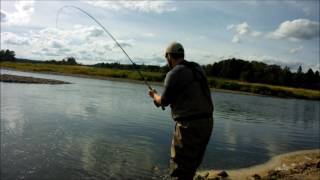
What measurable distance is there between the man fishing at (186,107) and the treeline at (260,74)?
14475 cm

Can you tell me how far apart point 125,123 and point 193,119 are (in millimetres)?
23913

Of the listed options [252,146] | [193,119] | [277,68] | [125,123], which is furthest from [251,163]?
[277,68]

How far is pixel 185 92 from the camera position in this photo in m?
6.61

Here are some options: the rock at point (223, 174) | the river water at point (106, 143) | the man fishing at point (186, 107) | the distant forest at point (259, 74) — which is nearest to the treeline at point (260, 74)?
the distant forest at point (259, 74)

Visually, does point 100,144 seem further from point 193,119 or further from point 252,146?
point 193,119

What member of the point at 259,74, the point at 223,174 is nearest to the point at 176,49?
the point at 223,174

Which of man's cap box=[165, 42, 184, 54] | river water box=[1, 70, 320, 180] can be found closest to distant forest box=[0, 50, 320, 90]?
river water box=[1, 70, 320, 180]

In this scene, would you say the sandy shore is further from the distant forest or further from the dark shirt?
the distant forest

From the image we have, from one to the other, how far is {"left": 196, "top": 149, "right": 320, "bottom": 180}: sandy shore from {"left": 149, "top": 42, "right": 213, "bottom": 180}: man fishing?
915 centimetres

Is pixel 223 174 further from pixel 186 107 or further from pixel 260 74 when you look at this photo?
pixel 260 74

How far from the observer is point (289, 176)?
16.9 metres

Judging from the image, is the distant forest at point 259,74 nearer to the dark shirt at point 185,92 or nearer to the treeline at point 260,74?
the treeline at point 260,74

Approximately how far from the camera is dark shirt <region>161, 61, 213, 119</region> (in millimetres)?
6559

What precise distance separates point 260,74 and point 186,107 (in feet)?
482
